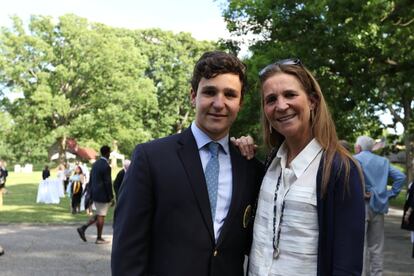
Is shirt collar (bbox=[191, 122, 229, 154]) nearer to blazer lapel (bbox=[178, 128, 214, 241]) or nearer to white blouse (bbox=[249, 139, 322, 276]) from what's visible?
blazer lapel (bbox=[178, 128, 214, 241])

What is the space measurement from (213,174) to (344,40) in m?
10.8

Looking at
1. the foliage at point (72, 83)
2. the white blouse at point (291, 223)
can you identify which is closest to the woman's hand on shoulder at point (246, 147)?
the white blouse at point (291, 223)

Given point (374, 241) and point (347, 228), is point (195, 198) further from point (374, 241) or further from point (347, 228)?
point (374, 241)

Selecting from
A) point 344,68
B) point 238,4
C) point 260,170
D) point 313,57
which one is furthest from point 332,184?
point 238,4

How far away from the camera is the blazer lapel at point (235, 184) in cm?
246

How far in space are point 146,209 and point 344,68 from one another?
472 inches

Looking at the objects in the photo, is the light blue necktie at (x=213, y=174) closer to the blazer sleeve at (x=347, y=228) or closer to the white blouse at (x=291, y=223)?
the white blouse at (x=291, y=223)

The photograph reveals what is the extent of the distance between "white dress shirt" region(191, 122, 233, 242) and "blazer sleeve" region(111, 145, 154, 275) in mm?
325

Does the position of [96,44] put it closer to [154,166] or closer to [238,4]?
[238,4]

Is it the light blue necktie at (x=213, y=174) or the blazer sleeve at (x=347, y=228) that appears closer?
the blazer sleeve at (x=347, y=228)

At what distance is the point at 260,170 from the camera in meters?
2.81

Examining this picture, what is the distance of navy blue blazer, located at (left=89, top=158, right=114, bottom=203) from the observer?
33.7ft

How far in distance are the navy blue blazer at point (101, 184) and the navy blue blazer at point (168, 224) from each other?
799cm

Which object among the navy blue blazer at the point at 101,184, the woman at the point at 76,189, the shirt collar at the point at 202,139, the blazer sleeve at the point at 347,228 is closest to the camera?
the blazer sleeve at the point at 347,228
